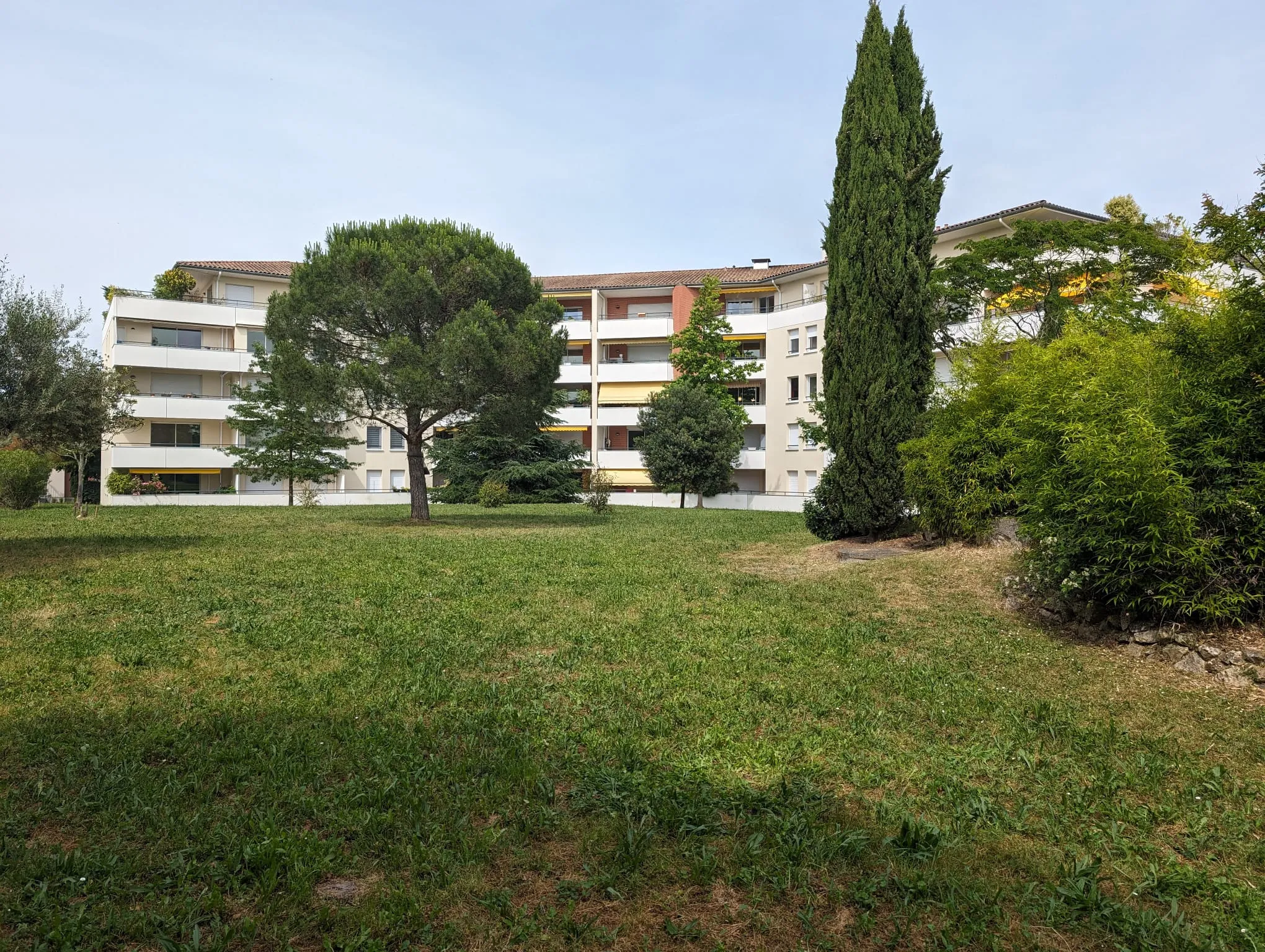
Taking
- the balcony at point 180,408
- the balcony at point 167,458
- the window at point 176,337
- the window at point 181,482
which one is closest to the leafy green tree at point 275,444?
the balcony at point 180,408

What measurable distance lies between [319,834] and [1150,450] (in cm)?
743

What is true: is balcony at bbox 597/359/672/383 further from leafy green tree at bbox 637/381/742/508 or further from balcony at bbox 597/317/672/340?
leafy green tree at bbox 637/381/742/508

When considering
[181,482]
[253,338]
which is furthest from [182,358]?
[181,482]

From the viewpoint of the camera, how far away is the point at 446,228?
85.4 feet

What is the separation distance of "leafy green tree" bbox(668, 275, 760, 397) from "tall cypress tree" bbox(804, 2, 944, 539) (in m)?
26.9

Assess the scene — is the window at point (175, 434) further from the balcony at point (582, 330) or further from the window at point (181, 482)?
the balcony at point (582, 330)

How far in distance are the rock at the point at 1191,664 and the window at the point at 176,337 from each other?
164ft

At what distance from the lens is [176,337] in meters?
48.7

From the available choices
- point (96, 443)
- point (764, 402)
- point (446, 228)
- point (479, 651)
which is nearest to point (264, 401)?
point (446, 228)

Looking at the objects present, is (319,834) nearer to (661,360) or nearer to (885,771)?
(885,771)

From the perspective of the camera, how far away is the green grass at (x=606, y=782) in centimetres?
382

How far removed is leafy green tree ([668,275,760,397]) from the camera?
4572cm

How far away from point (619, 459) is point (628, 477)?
75.3 inches

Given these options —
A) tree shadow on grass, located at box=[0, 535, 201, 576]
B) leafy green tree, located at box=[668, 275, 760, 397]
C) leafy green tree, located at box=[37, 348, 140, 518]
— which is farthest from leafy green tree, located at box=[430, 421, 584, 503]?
leafy green tree, located at box=[37, 348, 140, 518]
